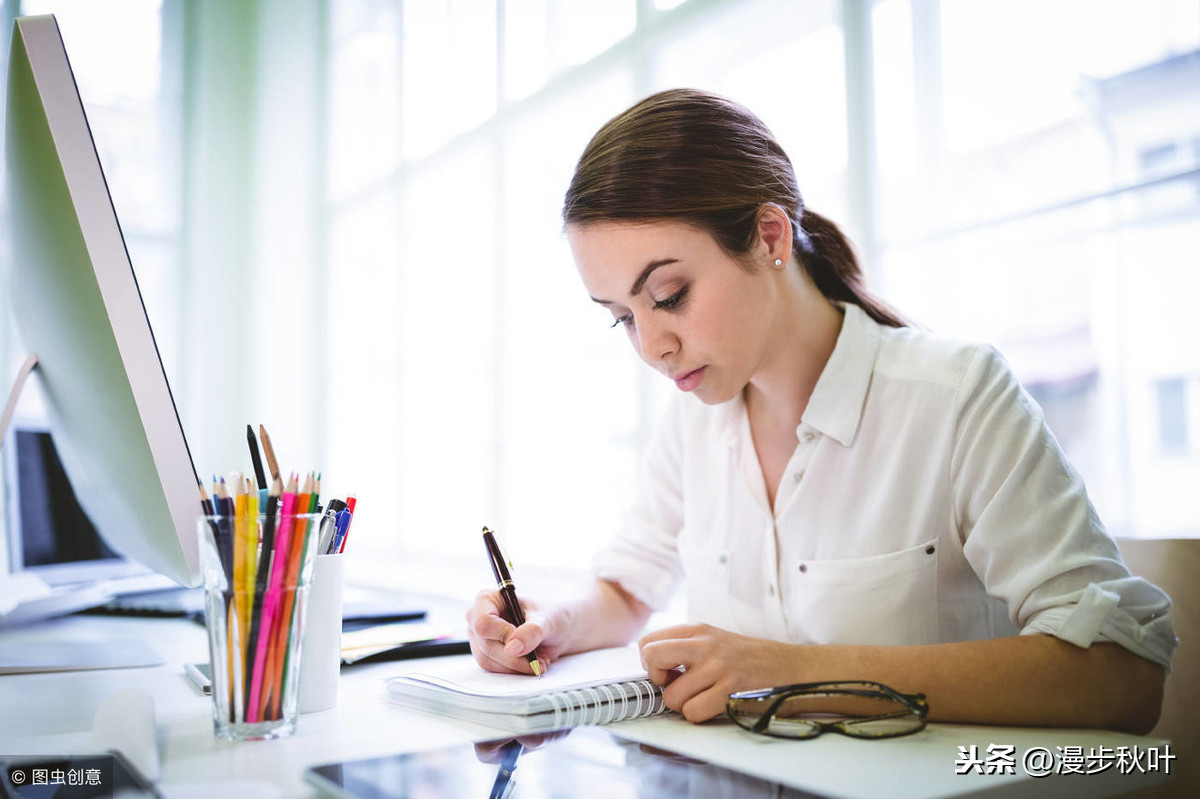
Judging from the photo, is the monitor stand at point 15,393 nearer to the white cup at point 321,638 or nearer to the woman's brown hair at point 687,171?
the white cup at point 321,638

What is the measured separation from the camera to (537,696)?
2.54 feet

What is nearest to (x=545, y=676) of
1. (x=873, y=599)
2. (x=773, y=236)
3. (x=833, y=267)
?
(x=873, y=599)

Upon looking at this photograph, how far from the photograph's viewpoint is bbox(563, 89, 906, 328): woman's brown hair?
3.43ft

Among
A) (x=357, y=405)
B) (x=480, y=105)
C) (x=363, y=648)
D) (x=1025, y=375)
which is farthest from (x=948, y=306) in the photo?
(x=357, y=405)

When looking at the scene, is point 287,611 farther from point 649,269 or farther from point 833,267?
point 833,267

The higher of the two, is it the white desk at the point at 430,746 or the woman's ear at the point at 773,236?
the woman's ear at the point at 773,236

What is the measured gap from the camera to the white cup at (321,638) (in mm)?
845

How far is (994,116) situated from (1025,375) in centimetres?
49

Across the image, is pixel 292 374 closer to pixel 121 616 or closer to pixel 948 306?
pixel 121 616

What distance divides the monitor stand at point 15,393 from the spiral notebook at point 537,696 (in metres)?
0.54

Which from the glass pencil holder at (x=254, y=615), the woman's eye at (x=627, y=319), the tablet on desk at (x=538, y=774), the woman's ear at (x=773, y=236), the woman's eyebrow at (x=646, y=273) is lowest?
the tablet on desk at (x=538, y=774)

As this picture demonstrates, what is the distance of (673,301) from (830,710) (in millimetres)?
494

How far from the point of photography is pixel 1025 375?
161 cm

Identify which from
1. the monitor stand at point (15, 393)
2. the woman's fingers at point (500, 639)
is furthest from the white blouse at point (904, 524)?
the monitor stand at point (15, 393)
